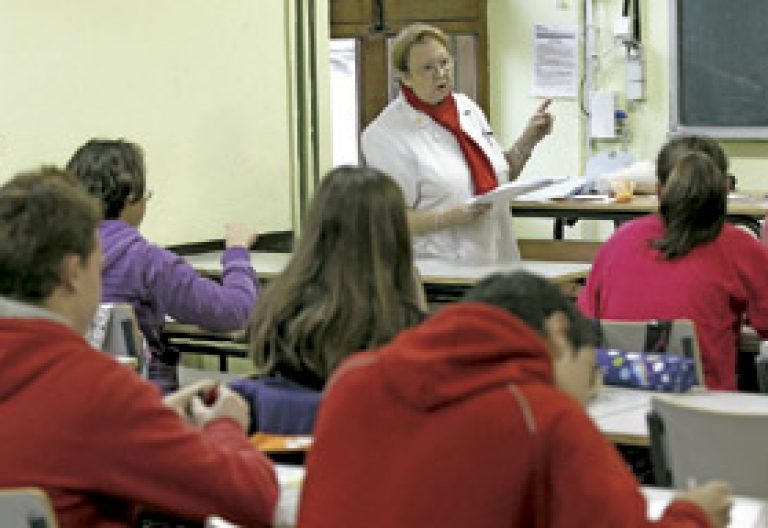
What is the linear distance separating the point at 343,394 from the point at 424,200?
13.5 feet

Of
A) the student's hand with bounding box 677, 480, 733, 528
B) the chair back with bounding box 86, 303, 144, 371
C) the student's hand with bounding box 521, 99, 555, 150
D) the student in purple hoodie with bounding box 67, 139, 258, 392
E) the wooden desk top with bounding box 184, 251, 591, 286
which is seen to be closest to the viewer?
the student's hand with bounding box 677, 480, 733, 528

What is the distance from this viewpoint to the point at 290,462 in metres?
3.04

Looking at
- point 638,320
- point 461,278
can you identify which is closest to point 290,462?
point 638,320

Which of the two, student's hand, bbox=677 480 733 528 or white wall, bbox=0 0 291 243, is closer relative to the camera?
student's hand, bbox=677 480 733 528

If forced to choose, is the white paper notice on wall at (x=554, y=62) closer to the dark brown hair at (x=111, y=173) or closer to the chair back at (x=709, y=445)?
the dark brown hair at (x=111, y=173)

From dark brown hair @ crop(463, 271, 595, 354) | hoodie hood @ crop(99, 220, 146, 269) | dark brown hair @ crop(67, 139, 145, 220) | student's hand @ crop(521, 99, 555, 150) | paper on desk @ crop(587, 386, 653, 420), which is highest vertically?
student's hand @ crop(521, 99, 555, 150)

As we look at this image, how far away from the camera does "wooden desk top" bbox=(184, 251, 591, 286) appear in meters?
5.73

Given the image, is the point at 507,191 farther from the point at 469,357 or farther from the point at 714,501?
the point at 469,357

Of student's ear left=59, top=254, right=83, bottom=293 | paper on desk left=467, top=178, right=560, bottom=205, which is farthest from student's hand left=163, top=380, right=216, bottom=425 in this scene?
paper on desk left=467, top=178, right=560, bottom=205

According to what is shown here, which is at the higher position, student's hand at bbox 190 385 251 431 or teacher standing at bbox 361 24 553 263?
teacher standing at bbox 361 24 553 263

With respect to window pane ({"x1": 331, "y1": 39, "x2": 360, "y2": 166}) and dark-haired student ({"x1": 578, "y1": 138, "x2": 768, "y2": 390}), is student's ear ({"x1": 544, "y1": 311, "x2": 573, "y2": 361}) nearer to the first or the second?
dark-haired student ({"x1": 578, "y1": 138, "x2": 768, "y2": 390})

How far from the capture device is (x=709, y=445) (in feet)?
9.98

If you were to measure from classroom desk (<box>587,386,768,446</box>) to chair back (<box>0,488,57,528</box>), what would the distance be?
1474mm

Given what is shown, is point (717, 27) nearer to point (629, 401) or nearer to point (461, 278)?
point (461, 278)
